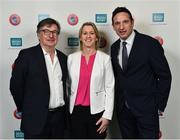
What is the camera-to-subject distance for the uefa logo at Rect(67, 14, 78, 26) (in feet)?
8.06

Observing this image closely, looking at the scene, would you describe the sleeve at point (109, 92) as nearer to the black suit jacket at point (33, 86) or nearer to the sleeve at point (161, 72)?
the sleeve at point (161, 72)

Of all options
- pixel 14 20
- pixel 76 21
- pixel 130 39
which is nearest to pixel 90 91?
pixel 130 39

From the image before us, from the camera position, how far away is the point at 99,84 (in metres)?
2.02

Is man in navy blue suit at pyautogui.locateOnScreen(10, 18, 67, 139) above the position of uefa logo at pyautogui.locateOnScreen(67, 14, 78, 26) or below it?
below

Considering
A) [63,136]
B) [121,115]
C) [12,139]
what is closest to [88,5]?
[121,115]

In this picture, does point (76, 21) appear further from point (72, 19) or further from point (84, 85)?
point (84, 85)

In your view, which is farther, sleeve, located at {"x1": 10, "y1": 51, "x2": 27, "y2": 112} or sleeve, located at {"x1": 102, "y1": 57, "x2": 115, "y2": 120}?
sleeve, located at {"x1": 102, "y1": 57, "x2": 115, "y2": 120}

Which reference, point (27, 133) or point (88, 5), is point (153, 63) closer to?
point (88, 5)

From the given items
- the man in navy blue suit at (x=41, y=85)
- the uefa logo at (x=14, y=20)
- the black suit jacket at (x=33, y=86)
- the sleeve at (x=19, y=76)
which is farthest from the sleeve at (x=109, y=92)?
the uefa logo at (x=14, y=20)

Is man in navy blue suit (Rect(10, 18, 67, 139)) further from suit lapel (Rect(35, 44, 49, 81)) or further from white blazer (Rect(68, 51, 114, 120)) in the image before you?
white blazer (Rect(68, 51, 114, 120))

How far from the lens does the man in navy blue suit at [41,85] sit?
1898 millimetres

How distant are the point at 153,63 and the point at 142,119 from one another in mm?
447

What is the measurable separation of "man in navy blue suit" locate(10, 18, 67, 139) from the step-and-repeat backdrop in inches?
21.0

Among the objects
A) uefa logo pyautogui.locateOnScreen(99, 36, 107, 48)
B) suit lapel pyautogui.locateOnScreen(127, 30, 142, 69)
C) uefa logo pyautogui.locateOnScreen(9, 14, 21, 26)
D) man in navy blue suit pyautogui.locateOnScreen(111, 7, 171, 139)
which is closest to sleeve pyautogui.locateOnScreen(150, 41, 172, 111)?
man in navy blue suit pyautogui.locateOnScreen(111, 7, 171, 139)
